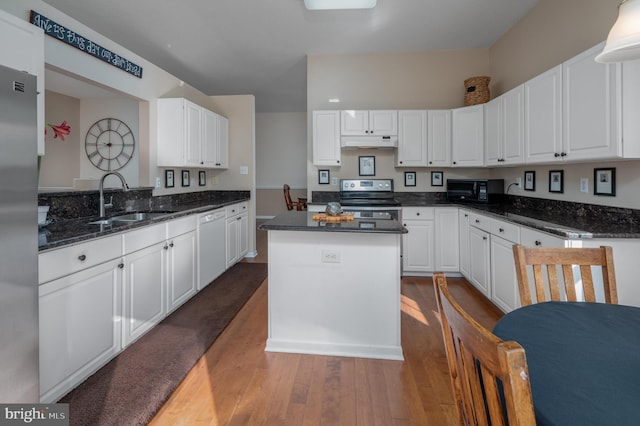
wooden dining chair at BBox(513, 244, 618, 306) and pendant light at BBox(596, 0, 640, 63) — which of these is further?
wooden dining chair at BBox(513, 244, 618, 306)

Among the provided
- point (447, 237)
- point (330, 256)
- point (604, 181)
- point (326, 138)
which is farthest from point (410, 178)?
point (330, 256)

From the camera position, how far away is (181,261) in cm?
300

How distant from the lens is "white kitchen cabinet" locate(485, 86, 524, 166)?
3031mm

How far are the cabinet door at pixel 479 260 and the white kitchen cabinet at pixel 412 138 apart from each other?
1.17 meters

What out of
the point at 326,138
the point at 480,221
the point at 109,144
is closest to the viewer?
the point at 480,221

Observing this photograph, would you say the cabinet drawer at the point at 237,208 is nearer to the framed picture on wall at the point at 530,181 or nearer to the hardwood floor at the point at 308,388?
the hardwood floor at the point at 308,388

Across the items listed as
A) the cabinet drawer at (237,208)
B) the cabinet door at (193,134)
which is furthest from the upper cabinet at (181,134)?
the cabinet drawer at (237,208)

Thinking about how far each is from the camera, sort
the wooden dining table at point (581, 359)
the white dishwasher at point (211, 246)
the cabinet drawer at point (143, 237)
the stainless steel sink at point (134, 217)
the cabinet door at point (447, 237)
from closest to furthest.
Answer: the wooden dining table at point (581, 359) < the cabinet drawer at point (143, 237) < the stainless steel sink at point (134, 217) < the white dishwasher at point (211, 246) < the cabinet door at point (447, 237)

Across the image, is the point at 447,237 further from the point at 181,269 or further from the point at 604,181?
the point at 181,269

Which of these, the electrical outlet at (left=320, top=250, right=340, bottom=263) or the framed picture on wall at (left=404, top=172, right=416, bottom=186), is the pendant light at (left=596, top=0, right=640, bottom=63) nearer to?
the electrical outlet at (left=320, top=250, right=340, bottom=263)

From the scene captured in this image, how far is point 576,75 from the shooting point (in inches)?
87.8

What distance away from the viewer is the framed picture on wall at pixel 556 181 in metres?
2.93

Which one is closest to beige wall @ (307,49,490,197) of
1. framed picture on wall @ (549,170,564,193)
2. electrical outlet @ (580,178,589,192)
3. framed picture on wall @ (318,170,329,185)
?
framed picture on wall @ (318,170,329,185)

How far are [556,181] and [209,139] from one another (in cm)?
397
